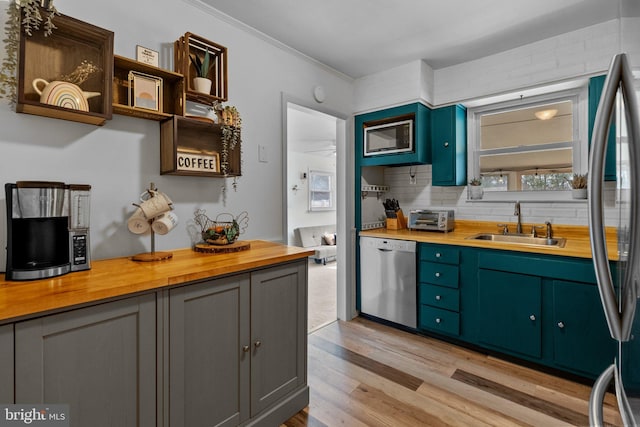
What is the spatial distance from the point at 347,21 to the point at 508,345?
8.76 feet

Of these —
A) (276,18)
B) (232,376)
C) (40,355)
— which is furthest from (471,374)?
(276,18)

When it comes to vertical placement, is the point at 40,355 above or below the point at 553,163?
below

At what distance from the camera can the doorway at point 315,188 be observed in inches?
147

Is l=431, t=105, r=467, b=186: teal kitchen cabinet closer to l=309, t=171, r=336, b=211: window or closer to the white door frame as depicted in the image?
the white door frame

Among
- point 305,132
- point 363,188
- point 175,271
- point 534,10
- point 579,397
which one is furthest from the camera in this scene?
point 305,132

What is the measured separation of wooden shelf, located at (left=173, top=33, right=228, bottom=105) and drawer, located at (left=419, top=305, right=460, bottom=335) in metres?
2.37

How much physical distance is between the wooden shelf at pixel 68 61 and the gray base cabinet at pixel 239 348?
0.95 m

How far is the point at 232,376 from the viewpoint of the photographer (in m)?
1.56

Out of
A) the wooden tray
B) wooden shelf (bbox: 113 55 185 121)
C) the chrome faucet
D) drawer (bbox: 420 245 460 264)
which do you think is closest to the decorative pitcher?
wooden shelf (bbox: 113 55 185 121)

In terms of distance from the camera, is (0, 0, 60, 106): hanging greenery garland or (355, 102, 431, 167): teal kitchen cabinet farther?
(355, 102, 431, 167): teal kitchen cabinet

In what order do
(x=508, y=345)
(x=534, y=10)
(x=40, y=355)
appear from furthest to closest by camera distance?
(x=508, y=345), (x=534, y=10), (x=40, y=355)

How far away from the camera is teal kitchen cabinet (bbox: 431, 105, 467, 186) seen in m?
3.05

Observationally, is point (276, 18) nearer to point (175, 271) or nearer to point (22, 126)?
point (22, 126)

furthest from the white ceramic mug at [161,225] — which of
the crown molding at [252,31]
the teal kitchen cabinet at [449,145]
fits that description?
the teal kitchen cabinet at [449,145]
